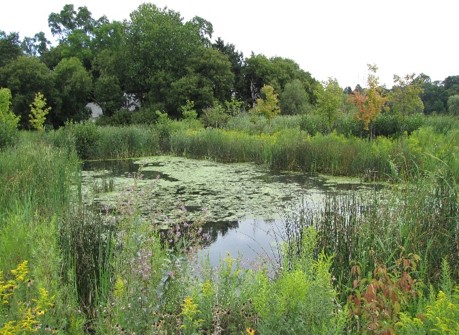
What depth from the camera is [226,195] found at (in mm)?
7750

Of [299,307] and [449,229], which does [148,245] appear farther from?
[449,229]

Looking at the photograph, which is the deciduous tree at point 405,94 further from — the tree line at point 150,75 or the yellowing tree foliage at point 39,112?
the yellowing tree foliage at point 39,112

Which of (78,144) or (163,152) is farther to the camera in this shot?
(163,152)

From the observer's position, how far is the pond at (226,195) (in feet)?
16.9

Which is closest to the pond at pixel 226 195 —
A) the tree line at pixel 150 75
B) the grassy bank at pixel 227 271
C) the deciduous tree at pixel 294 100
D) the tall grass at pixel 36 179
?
the grassy bank at pixel 227 271

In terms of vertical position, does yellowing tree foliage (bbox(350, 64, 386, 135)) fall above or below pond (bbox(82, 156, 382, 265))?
above

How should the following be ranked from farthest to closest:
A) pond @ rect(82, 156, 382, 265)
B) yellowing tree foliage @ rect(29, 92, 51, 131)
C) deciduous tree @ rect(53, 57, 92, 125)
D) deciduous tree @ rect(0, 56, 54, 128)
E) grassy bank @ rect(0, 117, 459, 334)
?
deciduous tree @ rect(53, 57, 92, 125) → deciduous tree @ rect(0, 56, 54, 128) → yellowing tree foliage @ rect(29, 92, 51, 131) → pond @ rect(82, 156, 382, 265) → grassy bank @ rect(0, 117, 459, 334)

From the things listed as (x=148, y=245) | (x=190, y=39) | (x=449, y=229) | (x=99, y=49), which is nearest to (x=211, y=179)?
(x=449, y=229)

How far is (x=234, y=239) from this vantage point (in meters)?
5.45

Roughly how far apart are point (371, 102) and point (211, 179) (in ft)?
18.6

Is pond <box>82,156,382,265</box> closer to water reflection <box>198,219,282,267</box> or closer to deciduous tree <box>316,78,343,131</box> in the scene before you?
water reflection <box>198,219,282,267</box>

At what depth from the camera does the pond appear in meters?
5.14

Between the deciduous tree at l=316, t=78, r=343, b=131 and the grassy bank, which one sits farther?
the deciduous tree at l=316, t=78, r=343, b=131

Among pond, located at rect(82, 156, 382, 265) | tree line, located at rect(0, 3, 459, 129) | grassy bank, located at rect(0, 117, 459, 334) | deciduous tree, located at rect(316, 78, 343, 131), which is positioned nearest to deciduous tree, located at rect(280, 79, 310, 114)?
tree line, located at rect(0, 3, 459, 129)
